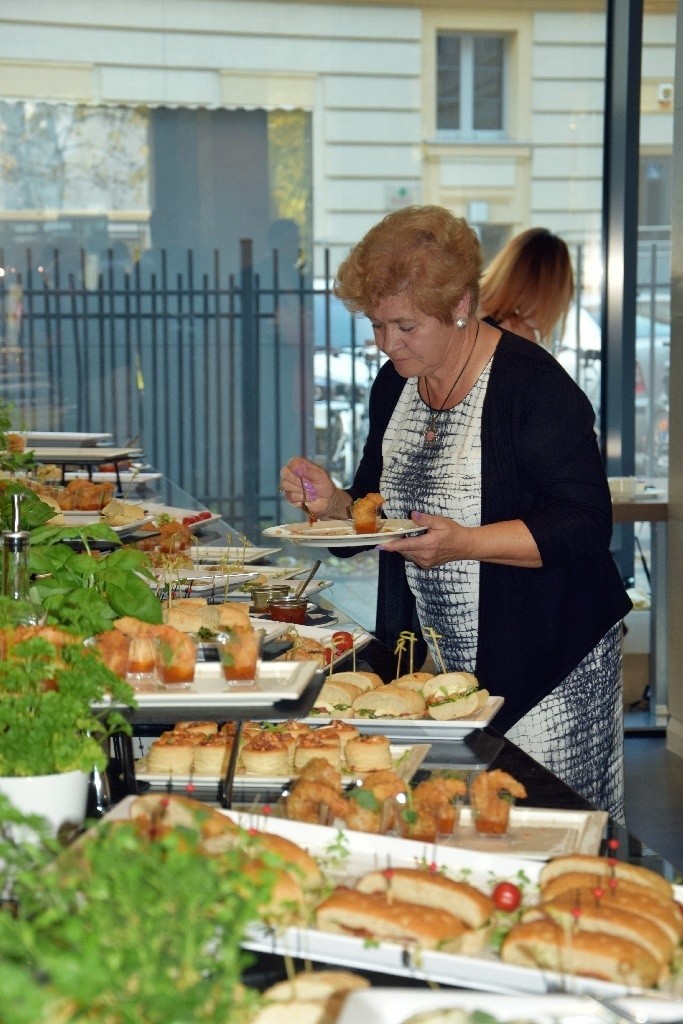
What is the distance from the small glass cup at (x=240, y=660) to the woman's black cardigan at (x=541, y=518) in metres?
1.38

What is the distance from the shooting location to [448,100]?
8.17 metres

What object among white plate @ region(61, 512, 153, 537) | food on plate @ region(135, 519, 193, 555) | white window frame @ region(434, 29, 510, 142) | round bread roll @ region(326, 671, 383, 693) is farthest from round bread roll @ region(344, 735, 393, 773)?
white window frame @ region(434, 29, 510, 142)

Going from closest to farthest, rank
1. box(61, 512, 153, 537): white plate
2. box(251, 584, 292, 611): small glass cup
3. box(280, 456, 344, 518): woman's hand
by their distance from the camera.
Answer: box(251, 584, 292, 611): small glass cup < box(280, 456, 344, 518): woman's hand < box(61, 512, 153, 537): white plate

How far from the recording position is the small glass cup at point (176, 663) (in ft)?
6.22

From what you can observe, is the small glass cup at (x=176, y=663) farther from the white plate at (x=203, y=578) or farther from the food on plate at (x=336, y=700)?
the white plate at (x=203, y=578)

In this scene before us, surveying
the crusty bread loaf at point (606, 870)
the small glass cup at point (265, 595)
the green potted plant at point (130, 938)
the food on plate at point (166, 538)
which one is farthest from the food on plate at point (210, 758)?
the food on plate at point (166, 538)

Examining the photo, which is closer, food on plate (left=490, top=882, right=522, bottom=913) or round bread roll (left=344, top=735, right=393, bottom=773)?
food on plate (left=490, top=882, right=522, bottom=913)

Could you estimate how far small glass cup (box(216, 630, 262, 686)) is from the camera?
6.28ft

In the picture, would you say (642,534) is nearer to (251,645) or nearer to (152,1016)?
(251,645)

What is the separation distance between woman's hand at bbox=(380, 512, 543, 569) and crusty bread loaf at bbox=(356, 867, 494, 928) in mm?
1458

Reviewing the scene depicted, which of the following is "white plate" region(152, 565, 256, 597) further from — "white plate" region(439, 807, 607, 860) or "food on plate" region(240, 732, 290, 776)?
"white plate" region(439, 807, 607, 860)

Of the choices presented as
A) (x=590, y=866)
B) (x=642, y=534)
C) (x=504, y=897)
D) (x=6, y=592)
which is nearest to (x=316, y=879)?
(x=504, y=897)

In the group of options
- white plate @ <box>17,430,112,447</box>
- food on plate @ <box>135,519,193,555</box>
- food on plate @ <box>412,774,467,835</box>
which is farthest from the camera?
white plate @ <box>17,430,112,447</box>

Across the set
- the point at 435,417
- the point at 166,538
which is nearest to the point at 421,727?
the point at 435,417
